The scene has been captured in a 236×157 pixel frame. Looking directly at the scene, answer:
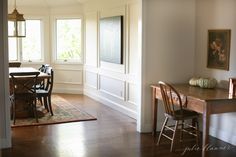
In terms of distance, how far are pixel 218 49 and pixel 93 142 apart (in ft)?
7.27

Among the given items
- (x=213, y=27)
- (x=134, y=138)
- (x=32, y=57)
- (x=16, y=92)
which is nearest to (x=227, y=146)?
(x=134, y=138)

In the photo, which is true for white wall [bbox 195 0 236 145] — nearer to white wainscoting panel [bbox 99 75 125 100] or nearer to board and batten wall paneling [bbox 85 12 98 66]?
white wainscoting panel [bbox 99 75 125 100]

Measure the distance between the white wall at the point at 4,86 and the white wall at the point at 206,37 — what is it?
287cm

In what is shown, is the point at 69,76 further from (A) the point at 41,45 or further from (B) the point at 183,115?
(B) the point at 183,115

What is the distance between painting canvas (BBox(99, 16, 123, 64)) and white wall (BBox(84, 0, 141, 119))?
12cm

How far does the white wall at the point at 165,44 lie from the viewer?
529 cm

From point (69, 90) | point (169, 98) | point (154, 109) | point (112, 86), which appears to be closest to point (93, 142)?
point (154, 109)

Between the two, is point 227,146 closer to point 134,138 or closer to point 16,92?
point 134,138

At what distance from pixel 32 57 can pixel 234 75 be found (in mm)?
5850

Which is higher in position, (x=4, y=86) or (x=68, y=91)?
(x=4, y=86)

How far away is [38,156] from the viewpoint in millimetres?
4293

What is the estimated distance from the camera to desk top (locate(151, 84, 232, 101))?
4.17 metres

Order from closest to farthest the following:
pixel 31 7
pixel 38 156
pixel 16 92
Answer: pixel 38 156
pixel 16 92
pixel 31 7

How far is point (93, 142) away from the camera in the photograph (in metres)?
4.86
